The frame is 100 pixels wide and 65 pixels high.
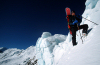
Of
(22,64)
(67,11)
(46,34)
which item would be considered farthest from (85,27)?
(22,64)

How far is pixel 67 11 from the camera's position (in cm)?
416

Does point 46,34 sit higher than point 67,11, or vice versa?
point 46,34

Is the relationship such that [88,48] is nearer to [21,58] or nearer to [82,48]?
[82,48]

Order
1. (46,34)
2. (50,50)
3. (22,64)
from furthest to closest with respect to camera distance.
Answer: (22,64) → (46,34) → (50,50)

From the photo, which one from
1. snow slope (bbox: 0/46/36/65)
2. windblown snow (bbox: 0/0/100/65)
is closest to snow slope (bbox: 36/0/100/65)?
windblown snow (bbox: 0/0/100/65)

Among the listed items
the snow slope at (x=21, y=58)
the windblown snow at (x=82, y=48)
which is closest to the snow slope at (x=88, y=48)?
the windblown snow at (x=82, y=48)

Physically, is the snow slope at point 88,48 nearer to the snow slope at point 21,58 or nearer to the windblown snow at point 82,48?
the windblown snow at point 82,48

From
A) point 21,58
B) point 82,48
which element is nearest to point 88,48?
point 82,48

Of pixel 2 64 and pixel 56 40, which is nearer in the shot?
pixel 56 40

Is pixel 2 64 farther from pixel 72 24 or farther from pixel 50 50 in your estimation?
pixel 72 24

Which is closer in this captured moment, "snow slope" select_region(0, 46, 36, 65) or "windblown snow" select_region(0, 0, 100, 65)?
"windblown snow" select_region(0, 0, 100, 65)

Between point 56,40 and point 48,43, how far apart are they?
371 centimetres

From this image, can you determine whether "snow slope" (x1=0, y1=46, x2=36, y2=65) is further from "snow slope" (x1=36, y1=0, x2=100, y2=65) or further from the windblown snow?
"snow slope" (x1=36, y1=0, x2=100, y2=65)

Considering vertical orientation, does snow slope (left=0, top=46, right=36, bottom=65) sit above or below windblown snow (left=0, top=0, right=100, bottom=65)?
above
